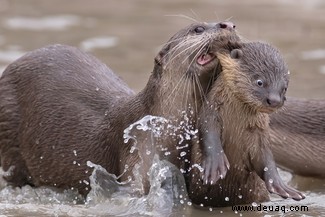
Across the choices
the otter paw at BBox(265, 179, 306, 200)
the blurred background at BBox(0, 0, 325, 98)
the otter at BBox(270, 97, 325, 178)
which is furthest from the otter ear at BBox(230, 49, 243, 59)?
the blurred background at BBox(0, 0, 325, 98)

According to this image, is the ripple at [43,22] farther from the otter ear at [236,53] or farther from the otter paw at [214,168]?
the otter paw at [214,168]

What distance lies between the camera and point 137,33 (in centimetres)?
947

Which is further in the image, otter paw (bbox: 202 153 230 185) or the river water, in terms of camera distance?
the river water

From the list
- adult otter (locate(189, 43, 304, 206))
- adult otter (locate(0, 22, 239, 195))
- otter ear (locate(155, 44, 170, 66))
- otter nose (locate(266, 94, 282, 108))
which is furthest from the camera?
otter ear (locate(155, 44, 170, 66))

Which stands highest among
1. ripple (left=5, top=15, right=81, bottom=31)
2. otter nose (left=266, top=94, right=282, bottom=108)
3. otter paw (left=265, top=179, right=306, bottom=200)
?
ripple (left=5, top=15, right=81, bottom=31)

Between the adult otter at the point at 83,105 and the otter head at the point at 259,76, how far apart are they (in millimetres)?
134

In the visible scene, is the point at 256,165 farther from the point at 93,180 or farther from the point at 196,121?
the point at 93,180

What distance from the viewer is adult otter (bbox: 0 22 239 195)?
5129 millimetres

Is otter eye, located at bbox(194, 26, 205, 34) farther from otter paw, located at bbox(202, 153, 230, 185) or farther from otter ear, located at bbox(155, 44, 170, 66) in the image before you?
otter paw, located at bbox(202, 153, 230, 185)

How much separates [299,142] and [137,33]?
3.65m

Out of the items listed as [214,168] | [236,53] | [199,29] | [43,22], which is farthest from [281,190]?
[43,22]

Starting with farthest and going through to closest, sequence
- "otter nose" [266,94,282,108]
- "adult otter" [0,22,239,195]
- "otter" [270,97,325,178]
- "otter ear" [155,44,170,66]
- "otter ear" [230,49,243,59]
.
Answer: "otter" [270,97,325,178]
"otter ear" [155,44,170,66]
"adult otter" [0,22,239,195]
"otter ear" [230,49,243,59]
"otter nose" [266,94,282,108]

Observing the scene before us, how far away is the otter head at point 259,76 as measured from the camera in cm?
480

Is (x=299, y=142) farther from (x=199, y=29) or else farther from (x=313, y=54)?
(x=313, y=54)
